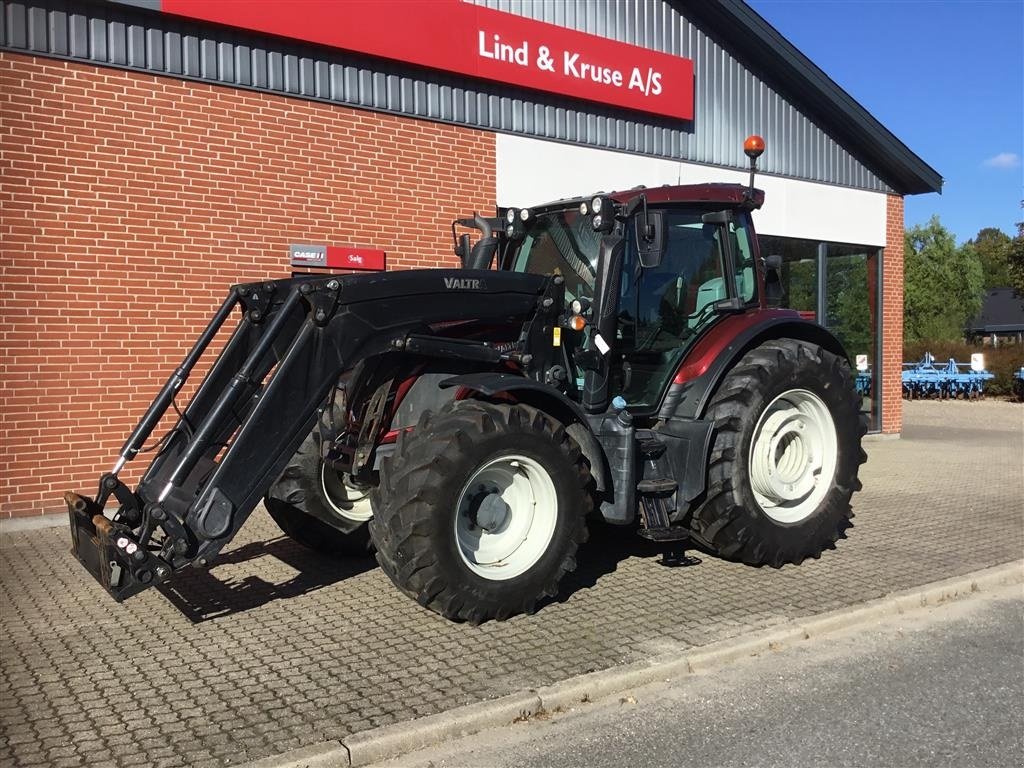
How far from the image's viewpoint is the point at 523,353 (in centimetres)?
539

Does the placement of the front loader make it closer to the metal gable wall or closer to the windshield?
the windshield

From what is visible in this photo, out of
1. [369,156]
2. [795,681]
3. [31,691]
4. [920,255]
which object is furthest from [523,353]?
[920,255]

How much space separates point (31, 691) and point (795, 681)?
11.9ft

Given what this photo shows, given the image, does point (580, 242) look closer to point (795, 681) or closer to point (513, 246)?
point (513, 246)

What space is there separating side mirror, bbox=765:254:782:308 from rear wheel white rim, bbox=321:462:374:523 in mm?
3405

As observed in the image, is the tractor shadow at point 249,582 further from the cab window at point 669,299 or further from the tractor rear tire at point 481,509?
the cab window at point 669,299

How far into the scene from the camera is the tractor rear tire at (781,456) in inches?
223

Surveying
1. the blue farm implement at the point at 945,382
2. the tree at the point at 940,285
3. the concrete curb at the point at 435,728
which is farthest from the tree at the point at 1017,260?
the concrete curb at the point at 435,728

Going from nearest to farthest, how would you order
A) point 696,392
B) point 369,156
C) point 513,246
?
1. point 696,392
2. point 513,246
3. point 369,156

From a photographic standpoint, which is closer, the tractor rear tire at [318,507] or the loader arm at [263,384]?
the loader arm at [263,384]

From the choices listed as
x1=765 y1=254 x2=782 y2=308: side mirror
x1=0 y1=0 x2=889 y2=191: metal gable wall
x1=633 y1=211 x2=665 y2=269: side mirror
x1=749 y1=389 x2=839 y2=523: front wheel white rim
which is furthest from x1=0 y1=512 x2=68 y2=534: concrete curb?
x1=765 y1=254 x2=782 y2=308: side mirror

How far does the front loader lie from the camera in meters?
4.45

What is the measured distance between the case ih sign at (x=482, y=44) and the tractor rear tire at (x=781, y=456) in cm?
511

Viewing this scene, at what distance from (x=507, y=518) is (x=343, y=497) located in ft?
5.04
